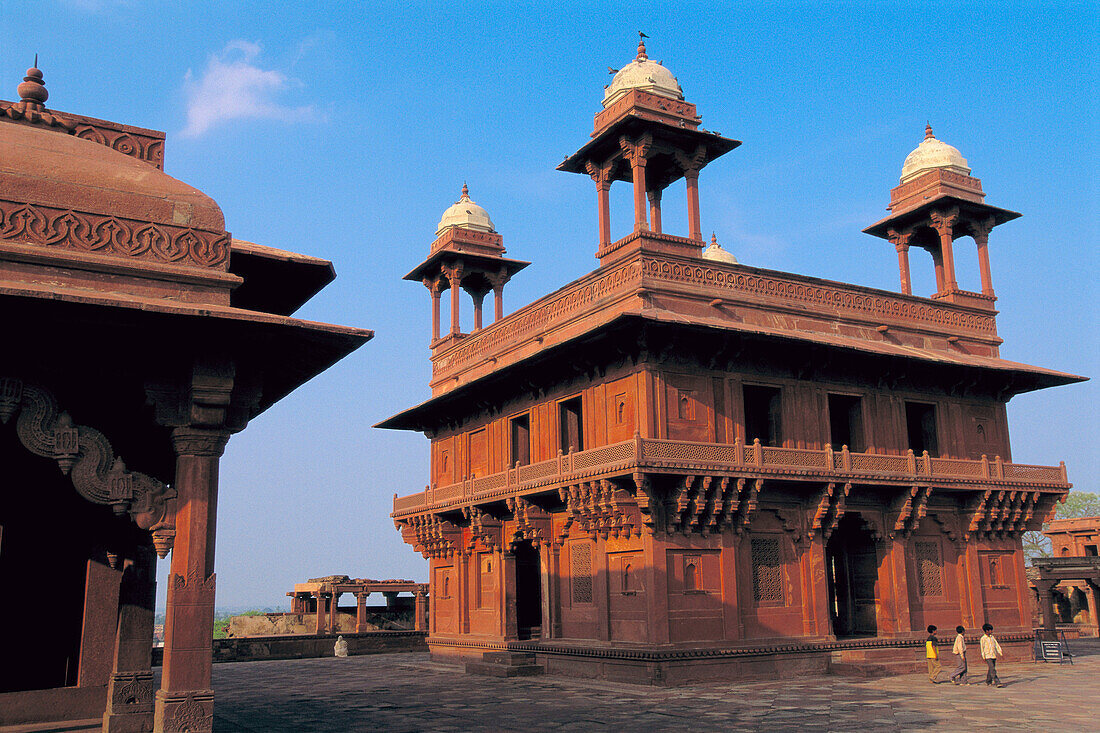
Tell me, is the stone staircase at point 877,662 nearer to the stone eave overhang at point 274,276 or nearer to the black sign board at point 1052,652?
the black sign board at point 1052,652

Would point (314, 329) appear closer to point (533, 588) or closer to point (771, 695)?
point (771, 695)

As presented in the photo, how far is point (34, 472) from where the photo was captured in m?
11.3

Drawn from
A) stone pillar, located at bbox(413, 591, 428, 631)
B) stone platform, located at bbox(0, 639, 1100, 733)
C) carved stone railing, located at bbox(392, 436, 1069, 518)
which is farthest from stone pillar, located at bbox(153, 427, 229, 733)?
stone pillar, located at bbox(413, 591, 428, 631)

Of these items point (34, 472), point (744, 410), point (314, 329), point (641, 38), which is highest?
point (641, 38)

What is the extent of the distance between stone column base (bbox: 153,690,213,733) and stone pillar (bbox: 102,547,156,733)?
3357 millimetres

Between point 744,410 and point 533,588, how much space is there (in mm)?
9121

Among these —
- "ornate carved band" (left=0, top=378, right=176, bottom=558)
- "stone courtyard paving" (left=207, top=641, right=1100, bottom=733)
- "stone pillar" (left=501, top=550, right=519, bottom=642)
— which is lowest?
"stone courtyard paving" (left=207, top=641, right=1100, bottom=733)

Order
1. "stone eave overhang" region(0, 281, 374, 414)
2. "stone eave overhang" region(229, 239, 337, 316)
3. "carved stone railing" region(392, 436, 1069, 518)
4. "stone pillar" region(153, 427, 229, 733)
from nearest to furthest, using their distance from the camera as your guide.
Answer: "stone eave overhang" region(0, 281, 374, 414), "stone pillar" region(153, 427, 229, 733), "stone eave overhang" region(229, 239, 337, 316), "carved stone railing" region(392, 436, 1069, 518)

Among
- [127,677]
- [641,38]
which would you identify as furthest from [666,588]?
[641,38]

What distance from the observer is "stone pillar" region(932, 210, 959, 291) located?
90.3 ft

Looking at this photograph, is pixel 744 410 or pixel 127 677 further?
pixel 744 410

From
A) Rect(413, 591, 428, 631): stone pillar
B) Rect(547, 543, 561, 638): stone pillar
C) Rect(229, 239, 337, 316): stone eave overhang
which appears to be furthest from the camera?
Rect(413, 591, 428, 631): stone pillar

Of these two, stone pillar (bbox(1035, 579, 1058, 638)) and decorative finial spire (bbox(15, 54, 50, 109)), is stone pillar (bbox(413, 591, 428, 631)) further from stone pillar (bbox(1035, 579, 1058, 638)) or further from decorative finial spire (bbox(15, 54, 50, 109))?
decorative finial spire (bbox(15, 54, 50, 109))

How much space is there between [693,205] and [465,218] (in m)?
10.3
